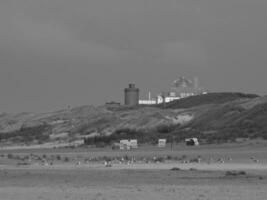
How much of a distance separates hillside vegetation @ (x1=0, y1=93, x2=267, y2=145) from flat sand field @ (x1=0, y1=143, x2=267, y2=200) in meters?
26.7

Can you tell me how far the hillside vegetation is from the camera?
7888 centimetres

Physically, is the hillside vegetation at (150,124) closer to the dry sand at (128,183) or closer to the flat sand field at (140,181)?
→ the flat sand field at (140,181)

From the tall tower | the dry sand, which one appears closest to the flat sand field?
the dry sand

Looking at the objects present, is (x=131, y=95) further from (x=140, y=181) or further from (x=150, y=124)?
(x=140, y=181)

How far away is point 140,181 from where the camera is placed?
105 ft

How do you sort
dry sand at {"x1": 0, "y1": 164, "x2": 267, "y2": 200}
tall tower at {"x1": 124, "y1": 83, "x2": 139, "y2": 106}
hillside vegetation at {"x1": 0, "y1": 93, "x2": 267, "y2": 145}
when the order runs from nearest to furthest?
1. dry sand at {"x1": 0, "y1": 164, "x2": 267, "y2": 200}
2. hillside vegetation at {"x1": 0, "y1": 93, "x2": 267, "y2": 145}
3. tall tower at {"x1": 124, "y1": 83, "x2": 139, "y2": 106}

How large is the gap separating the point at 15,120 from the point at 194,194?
411 feet

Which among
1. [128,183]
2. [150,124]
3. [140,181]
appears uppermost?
[150,124]

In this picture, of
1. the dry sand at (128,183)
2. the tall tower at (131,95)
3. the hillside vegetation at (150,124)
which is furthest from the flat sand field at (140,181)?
the tall tower at (131,95)

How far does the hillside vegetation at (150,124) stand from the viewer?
259 feet

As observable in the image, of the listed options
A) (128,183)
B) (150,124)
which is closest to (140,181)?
(128,183)

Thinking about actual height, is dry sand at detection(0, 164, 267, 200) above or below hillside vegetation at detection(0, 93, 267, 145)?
below

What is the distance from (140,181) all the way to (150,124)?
227 ft

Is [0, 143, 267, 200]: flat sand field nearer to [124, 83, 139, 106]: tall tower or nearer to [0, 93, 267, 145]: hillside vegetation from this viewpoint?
[0, 93, 267, 145]: hillside vegetation
